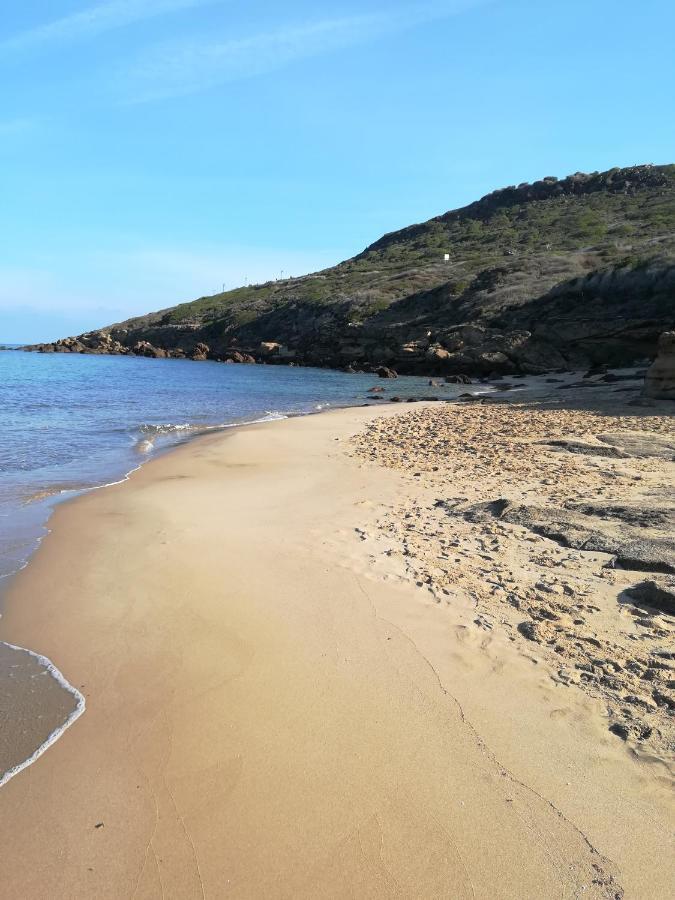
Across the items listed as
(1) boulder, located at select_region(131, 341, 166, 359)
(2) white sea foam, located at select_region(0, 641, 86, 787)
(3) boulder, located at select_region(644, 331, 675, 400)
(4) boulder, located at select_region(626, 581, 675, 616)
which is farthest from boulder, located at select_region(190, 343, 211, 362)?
(4) boulder, located at select_region(626, 581, 675, 616)

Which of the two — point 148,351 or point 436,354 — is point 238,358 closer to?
point 148,351

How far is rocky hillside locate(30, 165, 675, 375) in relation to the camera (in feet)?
136

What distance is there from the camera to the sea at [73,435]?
3.75 m

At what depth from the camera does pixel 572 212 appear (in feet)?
301

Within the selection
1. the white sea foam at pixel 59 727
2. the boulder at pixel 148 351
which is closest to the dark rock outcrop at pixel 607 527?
the white sea foam at pixel 59 727

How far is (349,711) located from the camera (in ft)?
11.8

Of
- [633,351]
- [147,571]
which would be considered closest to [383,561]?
[147,571]

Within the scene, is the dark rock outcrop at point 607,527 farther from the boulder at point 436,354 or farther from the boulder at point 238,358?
the boulder at point 238,358

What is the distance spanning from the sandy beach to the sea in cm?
23

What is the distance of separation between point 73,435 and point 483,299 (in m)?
44.9

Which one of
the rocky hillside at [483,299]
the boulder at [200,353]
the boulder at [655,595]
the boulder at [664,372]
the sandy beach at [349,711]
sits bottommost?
the sandy beach at [349,711]

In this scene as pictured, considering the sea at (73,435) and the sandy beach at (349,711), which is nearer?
the sandy beach at (349,711)

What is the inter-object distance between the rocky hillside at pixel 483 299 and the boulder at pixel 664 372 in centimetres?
1996

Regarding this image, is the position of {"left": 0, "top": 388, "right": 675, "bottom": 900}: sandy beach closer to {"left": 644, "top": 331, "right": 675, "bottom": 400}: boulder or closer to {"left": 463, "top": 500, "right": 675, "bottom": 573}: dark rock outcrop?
{"left": 463, "top": 500, "right": 675, "bottom": 573}: dark rock outcrop
